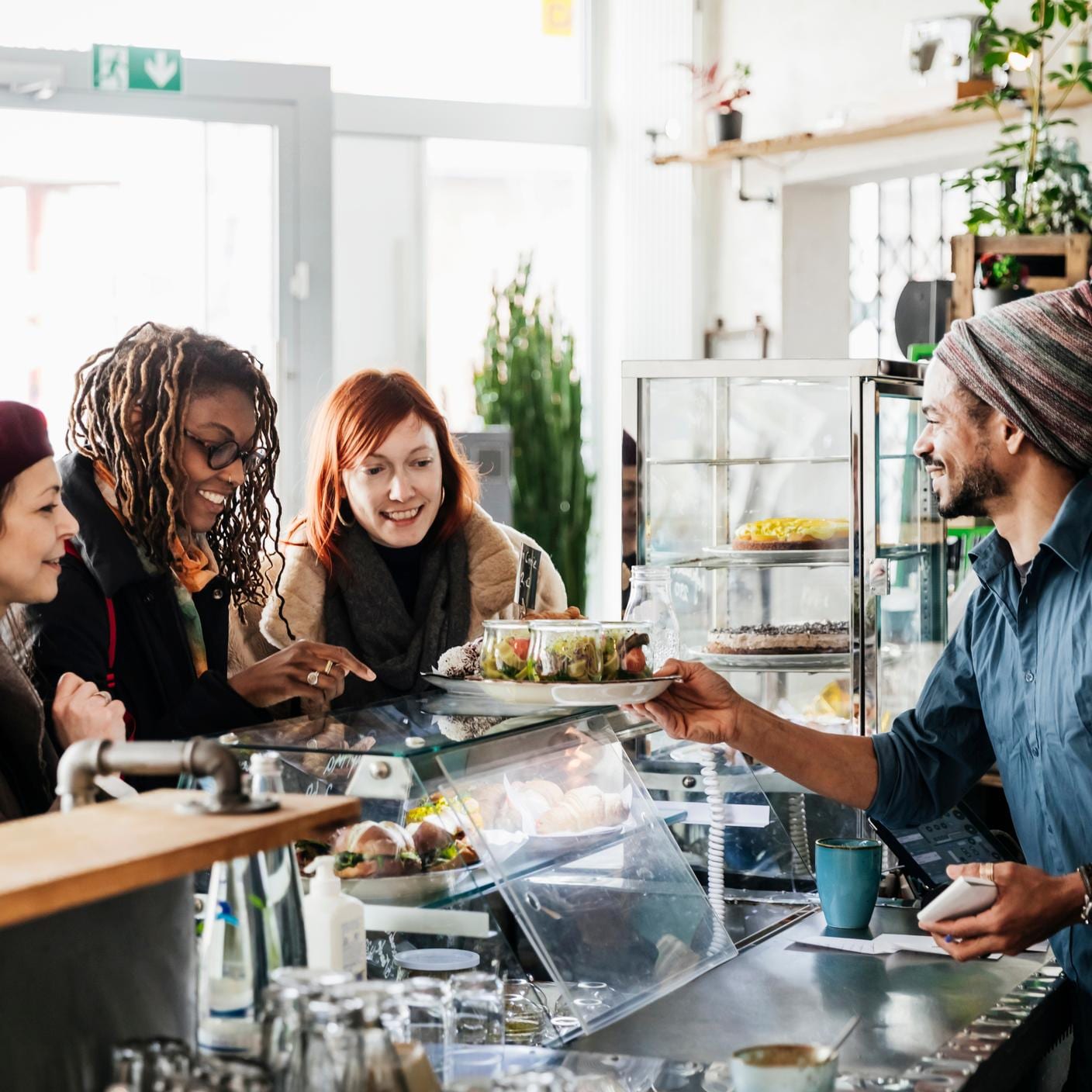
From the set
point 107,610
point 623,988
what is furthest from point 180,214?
point 623,988

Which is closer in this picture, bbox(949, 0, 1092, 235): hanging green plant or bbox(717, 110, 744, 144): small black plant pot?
bbox(949, 0, 1092, 235): hanging green plant

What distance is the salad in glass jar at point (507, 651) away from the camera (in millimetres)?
2006

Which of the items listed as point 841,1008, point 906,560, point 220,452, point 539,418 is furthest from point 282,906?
point 539,418

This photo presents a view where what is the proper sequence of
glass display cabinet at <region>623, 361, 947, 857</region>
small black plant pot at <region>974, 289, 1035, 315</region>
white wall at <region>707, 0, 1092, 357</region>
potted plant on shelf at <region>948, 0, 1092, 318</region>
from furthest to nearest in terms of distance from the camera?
white wall at <region>707, 0, 1092, 357</region> < potted plant on shelf at <region>948, 0, 1092, 318</region> < small black plant pot at <region>974, 289, 1035, 315</region> < glass display cabinet at <region>623, 361, 947, 857</region>

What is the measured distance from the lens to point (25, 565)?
1906 millimetres

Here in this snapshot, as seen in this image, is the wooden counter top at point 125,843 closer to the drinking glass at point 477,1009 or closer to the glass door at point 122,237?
the drinking glass at point 477,1009

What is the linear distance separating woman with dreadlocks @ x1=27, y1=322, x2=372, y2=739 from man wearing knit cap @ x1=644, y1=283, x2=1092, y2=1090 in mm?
673

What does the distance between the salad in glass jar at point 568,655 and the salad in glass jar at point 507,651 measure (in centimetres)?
2

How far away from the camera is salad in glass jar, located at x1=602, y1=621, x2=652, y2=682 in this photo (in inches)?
78.9

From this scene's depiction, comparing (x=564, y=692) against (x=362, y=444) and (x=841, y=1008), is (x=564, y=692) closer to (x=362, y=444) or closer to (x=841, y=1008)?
(x=841, y=1008)

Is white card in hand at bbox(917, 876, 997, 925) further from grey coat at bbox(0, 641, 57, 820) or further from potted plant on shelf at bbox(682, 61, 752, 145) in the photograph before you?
potted plant on shelf at bbox(682, 61, 752, 145)

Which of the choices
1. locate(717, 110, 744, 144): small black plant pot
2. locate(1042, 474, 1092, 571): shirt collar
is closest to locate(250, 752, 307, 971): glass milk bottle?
locate(1042, 474, 1092, 571): shirt collar

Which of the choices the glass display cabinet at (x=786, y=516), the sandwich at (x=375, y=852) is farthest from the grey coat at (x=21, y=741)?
the glass display cabinet at (x=786, y=516)

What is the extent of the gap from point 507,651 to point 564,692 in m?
0.13
